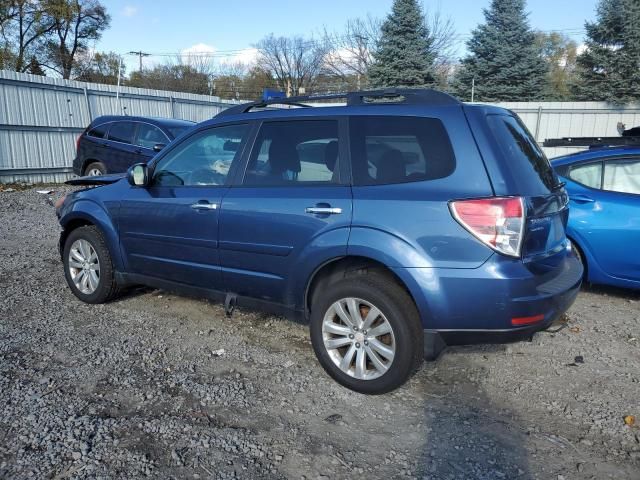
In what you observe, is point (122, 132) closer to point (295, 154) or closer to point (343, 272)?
point (295, 154)

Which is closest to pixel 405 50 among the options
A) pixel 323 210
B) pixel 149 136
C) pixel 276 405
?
pixel 149 136

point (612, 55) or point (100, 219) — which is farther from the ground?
point (612, 55)

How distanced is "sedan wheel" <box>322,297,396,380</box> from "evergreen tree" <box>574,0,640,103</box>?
23529mm

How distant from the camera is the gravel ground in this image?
8.71 feet

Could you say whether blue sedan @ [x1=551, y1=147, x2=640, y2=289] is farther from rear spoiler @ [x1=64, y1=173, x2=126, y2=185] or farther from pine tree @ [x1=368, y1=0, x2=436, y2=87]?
pine tree @ [x1=368, y1=0, x2=436, y2=87]

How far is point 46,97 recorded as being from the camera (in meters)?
14.5

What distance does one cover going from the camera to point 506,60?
24.9 metres

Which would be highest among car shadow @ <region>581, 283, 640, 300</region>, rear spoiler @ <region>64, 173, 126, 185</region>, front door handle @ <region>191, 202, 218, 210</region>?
rear spoiler @ <region>64, 173, 126, 185</region>

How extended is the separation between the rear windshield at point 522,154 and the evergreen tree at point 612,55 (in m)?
22.4

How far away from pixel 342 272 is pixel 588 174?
3250 millimetres

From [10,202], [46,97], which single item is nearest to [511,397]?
[10,202]

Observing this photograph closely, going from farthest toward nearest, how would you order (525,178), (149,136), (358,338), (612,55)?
1. (612,55)
2. (149,136)
3. (358,338)
4. (525,178)

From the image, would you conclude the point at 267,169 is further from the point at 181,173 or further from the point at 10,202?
the point at 10,202

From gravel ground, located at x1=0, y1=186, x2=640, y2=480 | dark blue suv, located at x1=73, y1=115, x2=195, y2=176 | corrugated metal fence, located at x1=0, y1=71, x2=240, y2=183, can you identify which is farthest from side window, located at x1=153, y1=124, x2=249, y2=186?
corrugated metal fence, located at x1=0, y1=71, x2=240, y2=183
